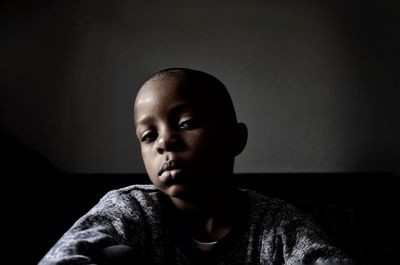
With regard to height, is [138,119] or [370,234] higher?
[138,119]

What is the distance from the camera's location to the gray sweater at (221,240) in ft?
2.87

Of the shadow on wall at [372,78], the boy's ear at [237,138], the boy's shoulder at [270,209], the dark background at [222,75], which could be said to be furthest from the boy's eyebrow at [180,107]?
the shadow on wall at [372,78]

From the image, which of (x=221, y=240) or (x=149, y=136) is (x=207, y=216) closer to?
(x=221, y=240)

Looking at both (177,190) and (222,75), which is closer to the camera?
(177,190)

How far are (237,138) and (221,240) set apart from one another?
22 cm

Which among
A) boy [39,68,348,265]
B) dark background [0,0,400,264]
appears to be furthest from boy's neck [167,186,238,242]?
dark background [0,0,400,264]

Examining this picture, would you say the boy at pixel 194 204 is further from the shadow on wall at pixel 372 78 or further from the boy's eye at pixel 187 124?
the shadow on wall at pixel 372 78

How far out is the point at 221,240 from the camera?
0.95m

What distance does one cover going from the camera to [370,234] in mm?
1469

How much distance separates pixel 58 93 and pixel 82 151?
235 millimetres

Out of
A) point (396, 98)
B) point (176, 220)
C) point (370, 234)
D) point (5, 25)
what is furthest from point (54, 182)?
point (396, 98)

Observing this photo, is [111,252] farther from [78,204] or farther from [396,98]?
[396,98]

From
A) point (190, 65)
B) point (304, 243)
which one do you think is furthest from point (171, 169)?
point (190, 65)

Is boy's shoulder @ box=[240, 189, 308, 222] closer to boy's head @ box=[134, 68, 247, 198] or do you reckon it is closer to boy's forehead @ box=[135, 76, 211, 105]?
boy's head @ box=[134, 68, 247, 198]
